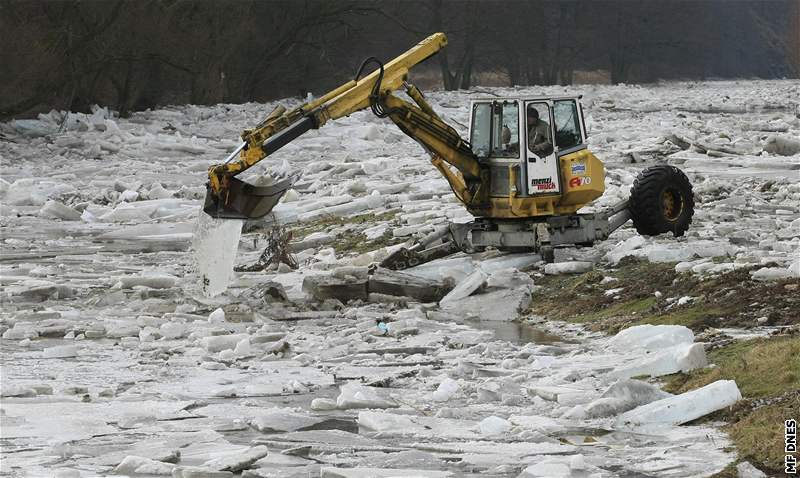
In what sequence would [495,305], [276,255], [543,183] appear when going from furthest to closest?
[276,255], [543,183], [495,305]

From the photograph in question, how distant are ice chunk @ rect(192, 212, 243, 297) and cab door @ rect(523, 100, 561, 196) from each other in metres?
2.97

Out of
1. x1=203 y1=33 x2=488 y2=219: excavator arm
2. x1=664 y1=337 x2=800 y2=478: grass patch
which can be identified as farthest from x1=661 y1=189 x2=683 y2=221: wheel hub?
x1=664 y1=337 x2=800 y2=478: grass patch

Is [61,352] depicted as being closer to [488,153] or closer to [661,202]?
[488,153]

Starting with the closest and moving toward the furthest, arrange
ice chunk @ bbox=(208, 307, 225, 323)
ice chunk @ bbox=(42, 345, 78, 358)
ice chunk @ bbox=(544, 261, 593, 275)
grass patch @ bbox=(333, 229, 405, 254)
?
ice chunk @ bbox=(42, 345, 78, 358) < ice chunk @ bbox=(208, 307, 225, 323) < ice chunk @ bbox=(544, 261, 593, 275) < grass patch @ bbox=(333, 229, 405, 254)

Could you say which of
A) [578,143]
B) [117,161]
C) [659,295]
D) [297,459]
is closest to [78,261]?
[578,143]

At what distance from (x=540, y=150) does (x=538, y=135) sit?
15cm

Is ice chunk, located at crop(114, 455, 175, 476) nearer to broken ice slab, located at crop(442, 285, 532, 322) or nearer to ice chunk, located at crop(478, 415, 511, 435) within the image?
ice chunk, located at crop(478, 415, 511, 435)

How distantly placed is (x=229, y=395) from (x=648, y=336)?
3.03m

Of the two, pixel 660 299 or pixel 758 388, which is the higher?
pixel 660 299

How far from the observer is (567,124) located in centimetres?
1416

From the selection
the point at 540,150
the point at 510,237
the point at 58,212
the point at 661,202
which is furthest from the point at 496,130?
the point at 58,212

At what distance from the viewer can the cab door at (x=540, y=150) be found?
14000mm

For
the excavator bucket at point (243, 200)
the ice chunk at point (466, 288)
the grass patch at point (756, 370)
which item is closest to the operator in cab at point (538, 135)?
the ice chunk at point (466, 288)

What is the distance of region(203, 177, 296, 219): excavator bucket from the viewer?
42.0ft
